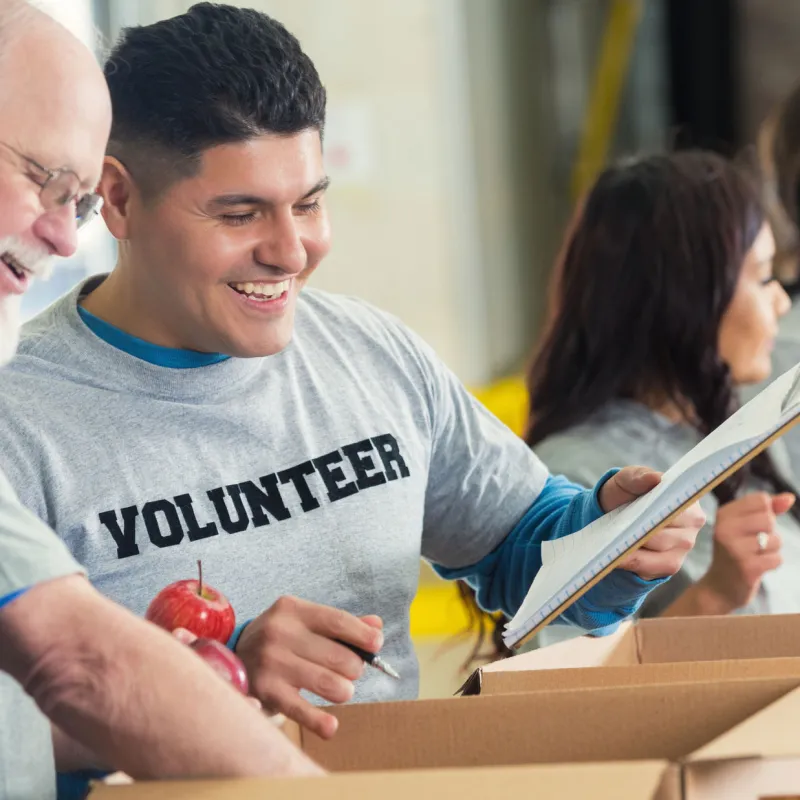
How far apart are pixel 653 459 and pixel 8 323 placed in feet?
4.51

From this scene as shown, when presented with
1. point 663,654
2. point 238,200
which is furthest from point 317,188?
point 663,654

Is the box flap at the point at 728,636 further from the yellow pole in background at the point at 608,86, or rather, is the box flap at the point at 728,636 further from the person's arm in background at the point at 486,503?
the yellow pole in background at the point at 608,86

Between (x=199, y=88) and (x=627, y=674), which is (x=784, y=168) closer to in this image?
(x=199, y=88)

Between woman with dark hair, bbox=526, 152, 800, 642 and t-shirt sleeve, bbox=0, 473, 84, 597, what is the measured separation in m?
1.41

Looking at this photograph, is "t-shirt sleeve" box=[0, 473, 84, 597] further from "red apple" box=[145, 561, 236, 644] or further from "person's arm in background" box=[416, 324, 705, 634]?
"person's arm in background" box=[416, 324, 705, 634]

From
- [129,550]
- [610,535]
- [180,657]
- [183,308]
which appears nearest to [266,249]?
[183,308]

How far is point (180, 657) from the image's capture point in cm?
95

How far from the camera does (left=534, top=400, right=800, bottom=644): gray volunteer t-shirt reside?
2.24m

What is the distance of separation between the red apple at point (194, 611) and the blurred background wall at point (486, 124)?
91.4 inches

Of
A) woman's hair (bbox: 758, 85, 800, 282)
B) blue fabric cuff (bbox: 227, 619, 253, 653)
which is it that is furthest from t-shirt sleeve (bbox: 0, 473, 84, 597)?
woman's hair (bbox: 758, 85, 800, 282)

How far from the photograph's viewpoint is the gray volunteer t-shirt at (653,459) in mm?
2242

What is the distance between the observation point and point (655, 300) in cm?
235

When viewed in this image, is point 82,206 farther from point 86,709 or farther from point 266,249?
point 86,709

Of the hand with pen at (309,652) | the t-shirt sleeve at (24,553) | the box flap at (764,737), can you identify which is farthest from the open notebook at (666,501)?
the t-shirt sleeve at (24,553)
